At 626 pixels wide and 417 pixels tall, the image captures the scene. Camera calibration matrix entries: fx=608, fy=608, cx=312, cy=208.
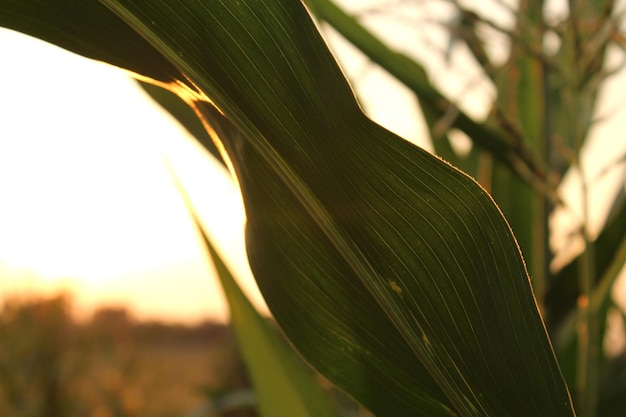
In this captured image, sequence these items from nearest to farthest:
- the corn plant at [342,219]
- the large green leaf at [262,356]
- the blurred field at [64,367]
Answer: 1. the corn plant at [342,219]
2. the large green leaf at [262,356]
3. the blurred field at [64,367]

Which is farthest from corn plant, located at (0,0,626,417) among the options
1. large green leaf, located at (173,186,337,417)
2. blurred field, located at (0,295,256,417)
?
blurred field, located at (0,295,256,417)

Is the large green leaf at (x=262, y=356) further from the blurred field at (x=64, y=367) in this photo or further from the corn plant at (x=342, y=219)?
the blurred field at (x=64, y=367)

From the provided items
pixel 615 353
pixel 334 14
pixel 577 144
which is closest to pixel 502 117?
pixel 577 144

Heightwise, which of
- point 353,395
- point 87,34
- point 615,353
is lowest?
point 615,353

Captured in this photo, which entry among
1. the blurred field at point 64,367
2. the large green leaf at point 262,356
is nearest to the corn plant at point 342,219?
the large green leaf at point 262,356

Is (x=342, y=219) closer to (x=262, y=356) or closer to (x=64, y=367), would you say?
(x=262, y=356)

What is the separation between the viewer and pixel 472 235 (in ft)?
0.76

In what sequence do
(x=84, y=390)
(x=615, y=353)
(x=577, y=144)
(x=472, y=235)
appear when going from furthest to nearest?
(x=84, y=390) < (x=615, y=353) < (x=577, y=144) < (x=472, y=235)

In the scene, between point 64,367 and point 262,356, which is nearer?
point 262,356

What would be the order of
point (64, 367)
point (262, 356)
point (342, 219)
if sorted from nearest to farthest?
point (342, 219), point (262, 356), point (64, 367)

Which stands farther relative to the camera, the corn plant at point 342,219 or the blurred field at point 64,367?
the blurred field at point 64,367

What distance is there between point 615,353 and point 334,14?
86cm

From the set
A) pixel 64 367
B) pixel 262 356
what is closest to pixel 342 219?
pixel 262 356

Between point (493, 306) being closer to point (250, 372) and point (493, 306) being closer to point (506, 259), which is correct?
point (506, 259)
